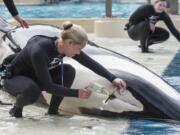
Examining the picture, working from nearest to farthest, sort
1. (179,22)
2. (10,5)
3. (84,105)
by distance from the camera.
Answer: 1. (84,105)
2. (10,5)
3. (179,22)

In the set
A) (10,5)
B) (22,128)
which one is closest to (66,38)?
(22,128)

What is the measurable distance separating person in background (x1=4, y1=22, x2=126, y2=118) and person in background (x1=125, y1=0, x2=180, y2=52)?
537 centimetres

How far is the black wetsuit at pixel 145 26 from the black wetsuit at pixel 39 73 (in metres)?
5.46

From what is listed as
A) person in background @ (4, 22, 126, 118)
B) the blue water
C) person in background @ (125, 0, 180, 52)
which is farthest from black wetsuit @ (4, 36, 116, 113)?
the blue water

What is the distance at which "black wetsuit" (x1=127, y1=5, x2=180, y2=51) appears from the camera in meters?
11.4

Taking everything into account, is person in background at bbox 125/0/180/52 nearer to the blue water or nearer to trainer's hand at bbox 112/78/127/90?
trainer's hand at bbox 112/78/127/90

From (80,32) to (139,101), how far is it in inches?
46.6

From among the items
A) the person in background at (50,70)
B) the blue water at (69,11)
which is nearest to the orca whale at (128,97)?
the person in background at (50,70)

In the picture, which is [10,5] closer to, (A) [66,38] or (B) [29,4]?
(A) [66,38]

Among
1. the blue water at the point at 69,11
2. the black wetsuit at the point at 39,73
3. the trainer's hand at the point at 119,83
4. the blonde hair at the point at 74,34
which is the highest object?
the blonde hair at the point at 74,34

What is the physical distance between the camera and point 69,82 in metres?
6.02

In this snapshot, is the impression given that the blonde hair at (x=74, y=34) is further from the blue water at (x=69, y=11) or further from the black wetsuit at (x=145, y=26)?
the blue water at (x=69, y=11)

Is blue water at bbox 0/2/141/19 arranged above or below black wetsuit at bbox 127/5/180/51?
below

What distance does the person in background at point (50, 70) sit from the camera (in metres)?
5.41
